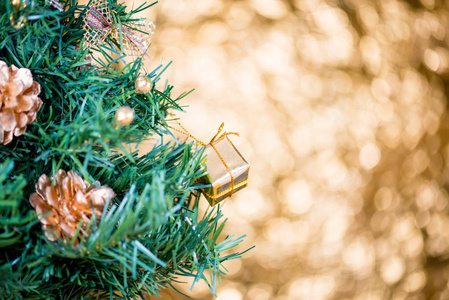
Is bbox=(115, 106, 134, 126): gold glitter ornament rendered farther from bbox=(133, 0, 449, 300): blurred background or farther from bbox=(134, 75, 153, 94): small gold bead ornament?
bbox=(133, 0, 449, 300): blurred background

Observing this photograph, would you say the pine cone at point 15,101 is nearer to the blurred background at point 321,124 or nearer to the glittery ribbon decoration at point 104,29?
the glittery ribbon decoration at point 104,29

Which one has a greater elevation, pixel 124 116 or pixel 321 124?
pixel 124 116

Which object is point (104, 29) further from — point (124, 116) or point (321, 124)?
point (321, 124)

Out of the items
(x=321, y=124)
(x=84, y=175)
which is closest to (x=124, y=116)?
(x=84, y=175)

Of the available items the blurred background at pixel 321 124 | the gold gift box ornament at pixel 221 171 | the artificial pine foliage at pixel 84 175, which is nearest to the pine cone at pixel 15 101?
the artificial pine foliage at pixel 84 175

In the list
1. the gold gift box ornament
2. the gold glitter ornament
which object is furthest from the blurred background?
the gold glitter ornament

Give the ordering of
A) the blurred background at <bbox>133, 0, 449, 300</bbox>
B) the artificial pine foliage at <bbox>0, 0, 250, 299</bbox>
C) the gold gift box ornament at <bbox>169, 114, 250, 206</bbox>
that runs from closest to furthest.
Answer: the artificial pine foliage at <bbox>0, 0, 250, 299</bbox> → the gold gift box ornament at <bbox>169, 114, 250, 206</bbox> → the blurred background at <bbox>133, 0, 449, 300</bbox>

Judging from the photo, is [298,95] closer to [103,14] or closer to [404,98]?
[404,98]
